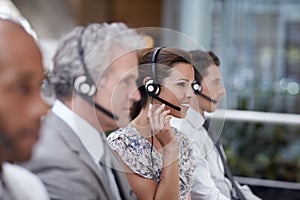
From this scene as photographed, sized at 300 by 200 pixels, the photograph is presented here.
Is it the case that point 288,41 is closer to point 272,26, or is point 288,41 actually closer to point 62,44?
point 272,26

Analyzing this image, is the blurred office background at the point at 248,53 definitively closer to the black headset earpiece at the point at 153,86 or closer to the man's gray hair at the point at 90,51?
the man's gray hair at the point at 90,51

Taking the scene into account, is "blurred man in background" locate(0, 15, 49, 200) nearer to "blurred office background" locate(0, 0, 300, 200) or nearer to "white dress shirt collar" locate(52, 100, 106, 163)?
"blurred office background" locate(0, 0, 300, 200)

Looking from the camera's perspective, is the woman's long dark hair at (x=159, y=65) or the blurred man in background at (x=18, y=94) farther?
the woman's long dark hair at (x=159, y=65)

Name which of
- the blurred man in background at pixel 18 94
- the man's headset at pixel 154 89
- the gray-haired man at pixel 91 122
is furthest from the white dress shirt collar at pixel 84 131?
the blurred man in background at pixel 18 94

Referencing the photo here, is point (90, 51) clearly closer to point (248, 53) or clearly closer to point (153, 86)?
point (153, 86)

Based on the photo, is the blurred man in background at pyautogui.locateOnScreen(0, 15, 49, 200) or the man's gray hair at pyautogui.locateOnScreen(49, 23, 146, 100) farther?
the man's gray hair at pyautogui.locateOnScreen(49, 23, 146, 100)

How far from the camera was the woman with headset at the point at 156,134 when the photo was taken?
83 centimetres

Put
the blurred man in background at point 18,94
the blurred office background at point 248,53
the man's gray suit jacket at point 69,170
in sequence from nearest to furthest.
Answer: the blurred man in background at point 18,94, the man's gray suit jacket at point 69,170, the blurred office background at point 248,53

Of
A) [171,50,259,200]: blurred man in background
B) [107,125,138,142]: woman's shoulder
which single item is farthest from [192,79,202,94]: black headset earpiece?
[107,125,138,142]: woman's shoulder

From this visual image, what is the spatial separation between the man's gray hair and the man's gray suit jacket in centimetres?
9

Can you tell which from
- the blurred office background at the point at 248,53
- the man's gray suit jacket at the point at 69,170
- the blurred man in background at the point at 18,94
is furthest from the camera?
the blurred office background at the point at 248,53

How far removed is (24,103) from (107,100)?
270 mm

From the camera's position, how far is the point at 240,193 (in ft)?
3.68

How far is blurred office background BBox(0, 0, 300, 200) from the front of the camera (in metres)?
1.37
